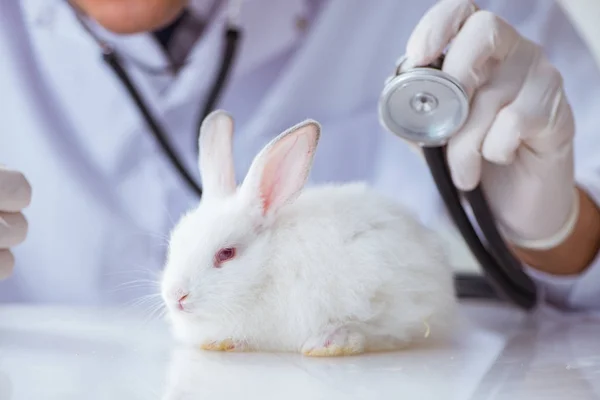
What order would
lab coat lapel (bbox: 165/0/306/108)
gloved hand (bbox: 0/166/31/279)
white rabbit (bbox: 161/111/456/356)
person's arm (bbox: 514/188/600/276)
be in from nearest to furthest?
white rabbit (bbox: 161/111/456/356)
gloved hand (bbox: 0/166/31/279)
person's arm (bbox: 514/188/600/276)
lab coat lapel (bbox: 165/0/306/108)

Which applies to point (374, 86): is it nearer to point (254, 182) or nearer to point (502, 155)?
point (502, 155)

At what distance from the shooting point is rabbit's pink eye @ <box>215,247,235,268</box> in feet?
2.10

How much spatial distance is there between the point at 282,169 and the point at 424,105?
0.17m

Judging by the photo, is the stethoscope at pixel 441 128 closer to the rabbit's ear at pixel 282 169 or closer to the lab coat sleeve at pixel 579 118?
the rabbit's ear at pixel 282 169

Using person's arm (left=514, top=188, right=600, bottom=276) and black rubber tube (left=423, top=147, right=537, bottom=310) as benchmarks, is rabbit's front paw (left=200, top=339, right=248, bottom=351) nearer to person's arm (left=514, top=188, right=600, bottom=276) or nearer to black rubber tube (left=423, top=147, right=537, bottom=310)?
black rubber tube (left=423, top=147, right=537, bottom=310)

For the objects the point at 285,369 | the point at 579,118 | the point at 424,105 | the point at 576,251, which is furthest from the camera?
the point at 579,118

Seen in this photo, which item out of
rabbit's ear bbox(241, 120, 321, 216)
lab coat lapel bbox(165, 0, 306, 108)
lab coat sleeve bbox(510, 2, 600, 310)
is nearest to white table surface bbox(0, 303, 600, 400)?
rabbit's ear bbox(241, 120, 321, 216)

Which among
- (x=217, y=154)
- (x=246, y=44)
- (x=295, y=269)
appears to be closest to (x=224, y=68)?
(x=246, y=44)

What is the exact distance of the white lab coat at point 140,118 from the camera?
3.98ft

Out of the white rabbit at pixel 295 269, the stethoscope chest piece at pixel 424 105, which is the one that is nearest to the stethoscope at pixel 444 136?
the stethoscope chest piece at pixel 424 105

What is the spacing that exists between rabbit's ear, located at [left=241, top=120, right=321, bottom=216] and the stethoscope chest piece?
0.40ft

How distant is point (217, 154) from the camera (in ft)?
2.24

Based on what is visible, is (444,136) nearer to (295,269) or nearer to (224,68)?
(295,269)

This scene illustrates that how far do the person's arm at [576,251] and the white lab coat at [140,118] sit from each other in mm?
230
